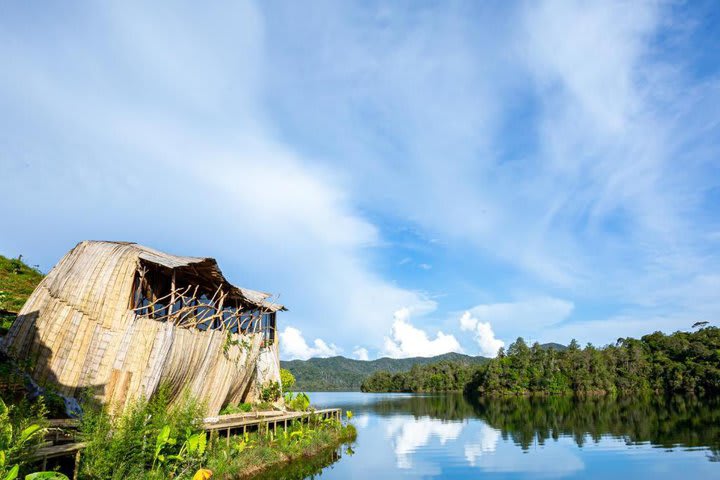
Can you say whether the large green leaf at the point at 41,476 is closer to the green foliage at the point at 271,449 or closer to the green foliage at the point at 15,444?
the green foliage at the point at 15,444

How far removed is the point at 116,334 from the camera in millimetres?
17797

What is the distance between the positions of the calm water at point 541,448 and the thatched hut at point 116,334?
7.98 metres

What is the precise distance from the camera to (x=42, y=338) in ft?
56.7

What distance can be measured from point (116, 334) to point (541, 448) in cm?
2604

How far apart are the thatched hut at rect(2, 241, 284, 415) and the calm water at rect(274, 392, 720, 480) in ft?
26.2

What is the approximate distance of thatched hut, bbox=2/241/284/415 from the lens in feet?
55.6

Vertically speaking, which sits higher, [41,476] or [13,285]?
[13,285]

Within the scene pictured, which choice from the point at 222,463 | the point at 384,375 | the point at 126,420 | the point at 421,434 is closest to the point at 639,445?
the point at 421,434

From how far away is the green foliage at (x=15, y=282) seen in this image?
77.8 ft

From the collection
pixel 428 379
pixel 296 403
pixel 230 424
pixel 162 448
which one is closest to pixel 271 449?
pixel 230 424

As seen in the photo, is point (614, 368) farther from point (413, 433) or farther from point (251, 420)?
point (251, 420)

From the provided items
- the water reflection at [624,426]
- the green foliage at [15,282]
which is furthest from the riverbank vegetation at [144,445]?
the water reflection at [624,426]

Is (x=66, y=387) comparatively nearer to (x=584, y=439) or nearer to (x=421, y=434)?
(x=421, y=434)

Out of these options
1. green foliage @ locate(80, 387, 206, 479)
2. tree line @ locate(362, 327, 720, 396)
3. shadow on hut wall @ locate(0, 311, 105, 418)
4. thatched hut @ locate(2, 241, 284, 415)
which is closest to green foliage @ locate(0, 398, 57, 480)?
green foliage @ locate(80, 387, 206, 479)
